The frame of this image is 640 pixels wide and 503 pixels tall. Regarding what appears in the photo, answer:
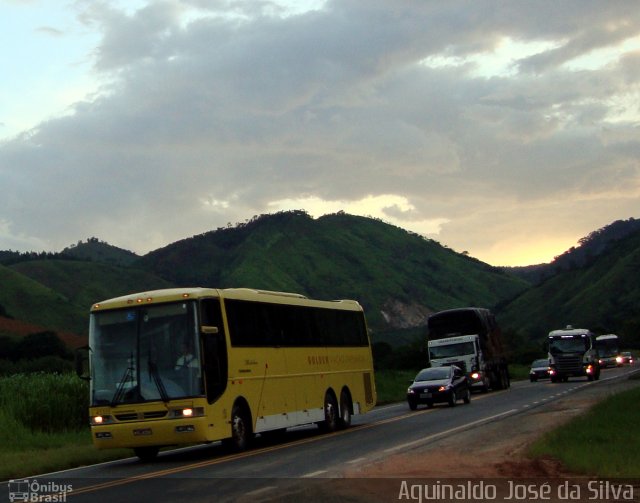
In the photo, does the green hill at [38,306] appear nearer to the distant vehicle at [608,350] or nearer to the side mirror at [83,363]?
the distant vehicle at [608,350]

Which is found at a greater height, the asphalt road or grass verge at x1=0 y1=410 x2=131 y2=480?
grass verge at x1=0 y1=410 x2=131 y2=480

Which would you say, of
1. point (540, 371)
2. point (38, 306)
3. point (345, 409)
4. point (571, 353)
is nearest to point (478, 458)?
point (345, 409)

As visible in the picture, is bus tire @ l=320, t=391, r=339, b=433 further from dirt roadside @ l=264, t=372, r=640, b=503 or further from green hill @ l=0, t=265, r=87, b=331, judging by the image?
green hill @ l=0, t=265, r=87, b=331

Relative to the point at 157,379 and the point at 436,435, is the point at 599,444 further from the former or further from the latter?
the point at 157,379

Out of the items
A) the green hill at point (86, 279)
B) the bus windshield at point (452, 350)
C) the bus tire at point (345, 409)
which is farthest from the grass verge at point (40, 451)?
the green hill at point (86, 279)

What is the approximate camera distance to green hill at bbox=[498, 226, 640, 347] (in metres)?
149

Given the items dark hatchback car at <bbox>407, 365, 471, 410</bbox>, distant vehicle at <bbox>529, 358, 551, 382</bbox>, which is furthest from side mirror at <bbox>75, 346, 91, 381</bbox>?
distant vehicle at <bbox>529, 358, 551, 382</bbox>

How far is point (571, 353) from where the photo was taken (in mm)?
56156

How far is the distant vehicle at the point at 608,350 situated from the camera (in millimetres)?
92438

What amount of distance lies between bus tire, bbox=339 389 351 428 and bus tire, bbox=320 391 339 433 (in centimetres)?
32

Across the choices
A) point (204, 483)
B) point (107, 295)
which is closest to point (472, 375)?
point (204, 483)

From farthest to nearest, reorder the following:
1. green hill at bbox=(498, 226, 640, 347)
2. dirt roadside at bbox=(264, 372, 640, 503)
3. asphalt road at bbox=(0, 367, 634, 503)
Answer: green hill at bbox=(498, 226, 640, 347) < asphalt road at bbox=(0, 367, 634, 503) < dirt roadside at bbox=(264, 372, 640, 503)

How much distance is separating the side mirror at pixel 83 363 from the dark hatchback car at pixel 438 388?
54.9 ft

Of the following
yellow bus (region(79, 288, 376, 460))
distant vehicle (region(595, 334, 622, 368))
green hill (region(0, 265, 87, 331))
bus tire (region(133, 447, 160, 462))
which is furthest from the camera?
green hill (region(0, 265, 87, 331))
